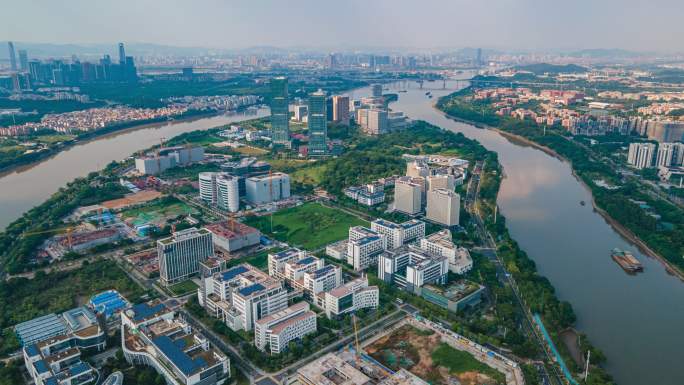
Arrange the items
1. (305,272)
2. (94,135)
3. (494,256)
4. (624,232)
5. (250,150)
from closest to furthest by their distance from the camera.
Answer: (305,272) → (494,256) → (624,232) → (250,150) → (94,135)

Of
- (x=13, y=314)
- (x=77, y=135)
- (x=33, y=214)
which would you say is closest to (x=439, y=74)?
(x=77, y=135)

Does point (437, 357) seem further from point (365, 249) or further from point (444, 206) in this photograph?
point (444, 206)

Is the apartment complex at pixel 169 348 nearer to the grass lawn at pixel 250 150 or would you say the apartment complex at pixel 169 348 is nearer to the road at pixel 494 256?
the road at pixel 494 256

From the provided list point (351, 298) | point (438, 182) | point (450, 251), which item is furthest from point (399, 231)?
point (438, 182)

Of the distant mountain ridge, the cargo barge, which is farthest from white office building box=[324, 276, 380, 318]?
the distant mountain ridge

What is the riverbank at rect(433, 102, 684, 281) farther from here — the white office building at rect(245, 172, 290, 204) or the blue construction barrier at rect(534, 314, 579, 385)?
the white office building at rect(245, 172, 290, 204)

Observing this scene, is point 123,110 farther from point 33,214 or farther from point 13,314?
point 13,314
